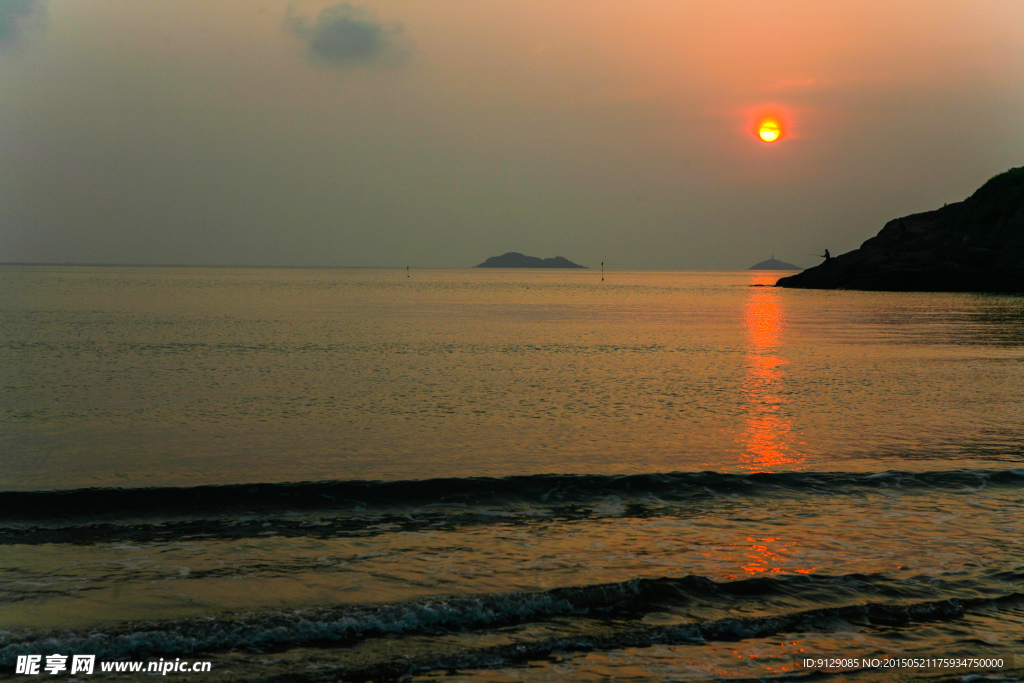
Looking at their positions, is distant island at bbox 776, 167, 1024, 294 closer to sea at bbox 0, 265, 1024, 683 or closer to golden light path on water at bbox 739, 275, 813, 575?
golden light path on water at bbox 739, 275, 813, 575

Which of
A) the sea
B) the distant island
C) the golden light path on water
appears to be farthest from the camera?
the distant island

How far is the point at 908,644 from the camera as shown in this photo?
30.8ft

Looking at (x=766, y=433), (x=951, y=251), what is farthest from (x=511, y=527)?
(x=951, y=251)

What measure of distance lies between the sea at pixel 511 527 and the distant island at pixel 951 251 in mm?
111982

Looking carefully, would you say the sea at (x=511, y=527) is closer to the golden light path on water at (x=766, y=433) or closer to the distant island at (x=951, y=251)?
the golden light path on water at (x=766, y=433)

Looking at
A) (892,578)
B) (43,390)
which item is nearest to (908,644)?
(892,578)

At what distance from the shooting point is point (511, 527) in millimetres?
14008

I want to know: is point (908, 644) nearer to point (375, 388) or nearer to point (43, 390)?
point (375, 388)

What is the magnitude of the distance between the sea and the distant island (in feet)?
367

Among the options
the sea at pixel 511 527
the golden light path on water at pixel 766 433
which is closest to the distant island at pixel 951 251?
the golden light path on water at pixel 766 433

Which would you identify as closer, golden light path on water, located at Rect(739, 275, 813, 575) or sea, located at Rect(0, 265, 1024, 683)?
sea, located at Rect(0, 265, 1024, 683)

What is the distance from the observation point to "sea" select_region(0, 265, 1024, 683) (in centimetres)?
915

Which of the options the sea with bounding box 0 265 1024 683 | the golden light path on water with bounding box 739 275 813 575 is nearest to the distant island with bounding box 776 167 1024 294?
the golden light path on water with bounding box 739 275 813 575

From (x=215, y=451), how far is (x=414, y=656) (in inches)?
501
